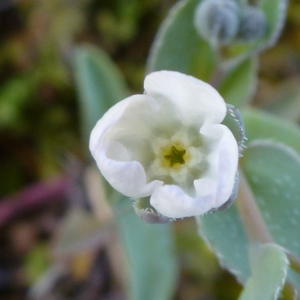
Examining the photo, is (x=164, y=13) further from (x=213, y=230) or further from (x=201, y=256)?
(x=213, y=230)

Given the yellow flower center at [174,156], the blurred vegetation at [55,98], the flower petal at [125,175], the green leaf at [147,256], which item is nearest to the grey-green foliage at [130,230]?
the green leaf at [147,256]

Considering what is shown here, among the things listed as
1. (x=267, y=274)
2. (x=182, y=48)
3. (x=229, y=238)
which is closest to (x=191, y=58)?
(x=182, y=48)

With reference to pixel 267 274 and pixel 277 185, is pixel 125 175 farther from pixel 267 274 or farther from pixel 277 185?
pixel 277 185

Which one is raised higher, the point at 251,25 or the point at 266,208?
the point at 251,25

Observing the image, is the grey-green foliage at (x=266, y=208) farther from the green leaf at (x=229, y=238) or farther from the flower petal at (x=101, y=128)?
the flower petal at (x=101, y=128)

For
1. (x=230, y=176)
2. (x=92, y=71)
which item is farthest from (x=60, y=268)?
(x=230, y=176)

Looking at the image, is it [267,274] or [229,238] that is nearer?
[267,274]

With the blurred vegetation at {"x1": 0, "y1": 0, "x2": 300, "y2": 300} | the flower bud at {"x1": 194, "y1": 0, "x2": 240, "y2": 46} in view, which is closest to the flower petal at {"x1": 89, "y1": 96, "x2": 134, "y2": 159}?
the flower bud at {"x1": 194, "y1": 0, "x2": 240, "y2": 46}
